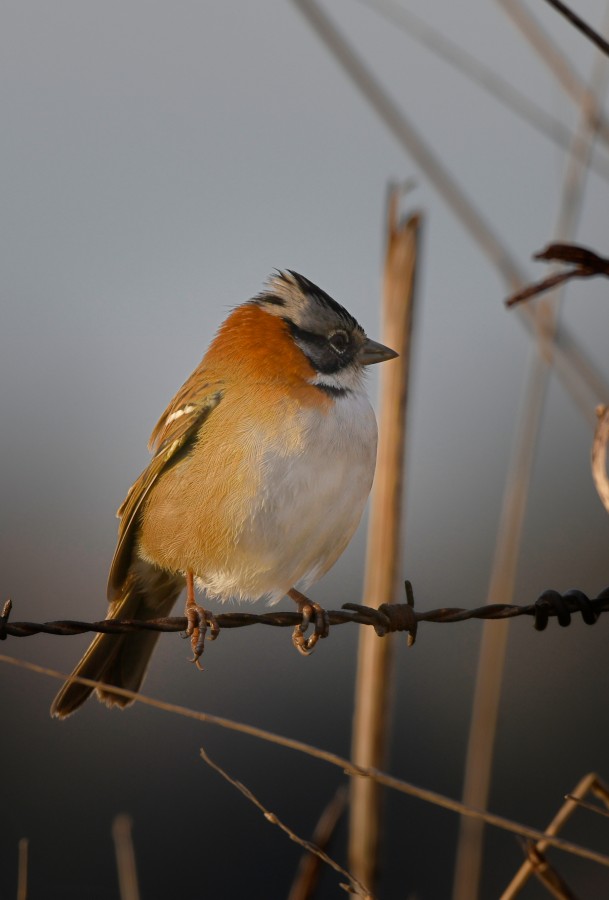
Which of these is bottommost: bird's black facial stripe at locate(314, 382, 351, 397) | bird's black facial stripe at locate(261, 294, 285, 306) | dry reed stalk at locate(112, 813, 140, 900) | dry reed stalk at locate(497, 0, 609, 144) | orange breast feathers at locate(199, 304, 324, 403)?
dry reed stalk at locate(112, 813, 140, 900)

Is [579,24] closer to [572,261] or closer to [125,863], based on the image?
[572,261]

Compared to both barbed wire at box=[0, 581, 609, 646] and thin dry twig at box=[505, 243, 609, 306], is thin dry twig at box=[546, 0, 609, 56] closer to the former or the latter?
thin dry twig at box=[505, 243, 609, 306]

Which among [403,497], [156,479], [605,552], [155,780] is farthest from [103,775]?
[403,497]

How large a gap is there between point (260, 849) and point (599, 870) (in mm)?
2912

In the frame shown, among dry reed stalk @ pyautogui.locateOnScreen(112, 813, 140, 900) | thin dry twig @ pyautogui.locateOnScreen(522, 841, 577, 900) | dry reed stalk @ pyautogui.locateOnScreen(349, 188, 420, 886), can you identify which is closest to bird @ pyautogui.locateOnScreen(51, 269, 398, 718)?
dry reed stalk @ pyautogui.locateOnScreen(349, 188, 420, 886)

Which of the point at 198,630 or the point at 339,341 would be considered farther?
the point at 339,341

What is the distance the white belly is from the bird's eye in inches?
10.4

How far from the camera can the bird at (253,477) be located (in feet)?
12.6

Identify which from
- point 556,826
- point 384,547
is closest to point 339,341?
point 384,547

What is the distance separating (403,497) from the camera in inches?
143

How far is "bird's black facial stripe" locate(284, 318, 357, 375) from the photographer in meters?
4.28

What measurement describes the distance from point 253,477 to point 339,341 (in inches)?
33.5

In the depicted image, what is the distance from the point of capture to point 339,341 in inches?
173

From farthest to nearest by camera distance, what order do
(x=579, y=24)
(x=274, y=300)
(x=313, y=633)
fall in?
(x=274, y=300) < (x=313, y=633) < (x=579, y=24)
